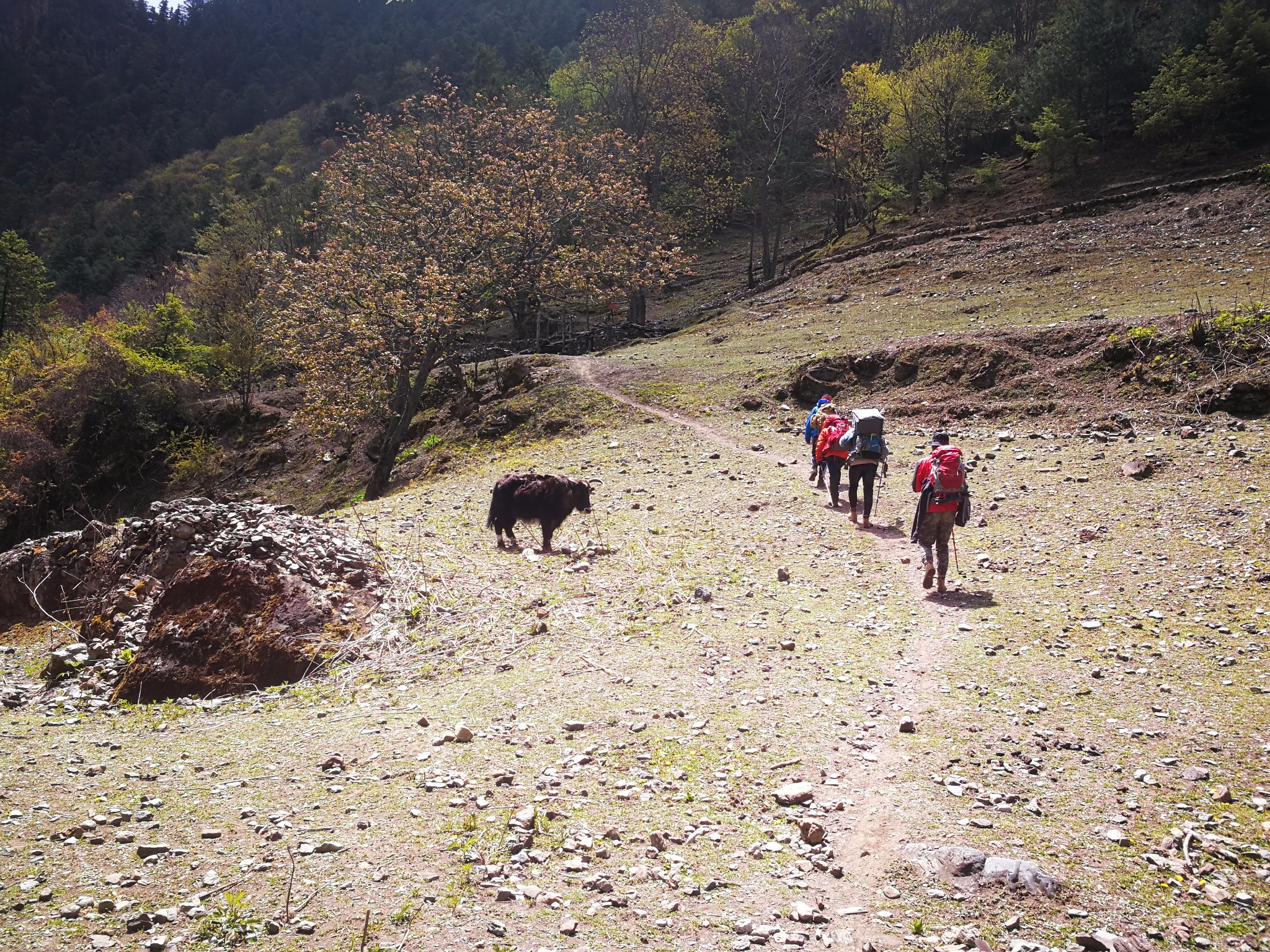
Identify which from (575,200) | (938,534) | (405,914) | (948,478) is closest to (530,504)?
(938,534)

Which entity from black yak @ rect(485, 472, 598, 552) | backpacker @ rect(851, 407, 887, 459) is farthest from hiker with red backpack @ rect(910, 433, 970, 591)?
black yak @ rect(485, 472, 598, 552)

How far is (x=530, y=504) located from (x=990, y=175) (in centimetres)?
4066

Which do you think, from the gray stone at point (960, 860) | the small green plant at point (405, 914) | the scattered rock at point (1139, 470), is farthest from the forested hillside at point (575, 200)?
the gray stone at point (960, 860)

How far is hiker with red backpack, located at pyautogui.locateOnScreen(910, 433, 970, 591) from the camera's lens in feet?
31.5

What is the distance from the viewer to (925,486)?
32.2 ft

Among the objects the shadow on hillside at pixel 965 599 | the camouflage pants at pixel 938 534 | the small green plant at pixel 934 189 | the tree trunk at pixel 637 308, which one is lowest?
the shadow on hillside at pixel 965 599

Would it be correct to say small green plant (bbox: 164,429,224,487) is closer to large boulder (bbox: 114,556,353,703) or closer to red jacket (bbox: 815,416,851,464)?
large boulder (bbox: 114,556,353,703)

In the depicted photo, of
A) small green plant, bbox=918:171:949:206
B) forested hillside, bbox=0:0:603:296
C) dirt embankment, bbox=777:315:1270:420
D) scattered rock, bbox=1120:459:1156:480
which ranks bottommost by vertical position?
scattered rock, bbox=1120:459:1156:480

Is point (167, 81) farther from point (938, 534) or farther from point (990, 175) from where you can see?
point (938, 534)

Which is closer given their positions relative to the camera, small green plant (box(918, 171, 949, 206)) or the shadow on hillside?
the shadow on hillside

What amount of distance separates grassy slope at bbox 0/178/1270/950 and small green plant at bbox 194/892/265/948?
152 millimetres

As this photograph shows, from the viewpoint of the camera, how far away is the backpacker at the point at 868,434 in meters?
12.6

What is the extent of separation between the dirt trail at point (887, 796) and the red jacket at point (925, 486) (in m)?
1.10

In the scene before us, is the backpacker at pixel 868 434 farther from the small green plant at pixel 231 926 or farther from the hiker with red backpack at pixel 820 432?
the small green plant at pixel 231 926
